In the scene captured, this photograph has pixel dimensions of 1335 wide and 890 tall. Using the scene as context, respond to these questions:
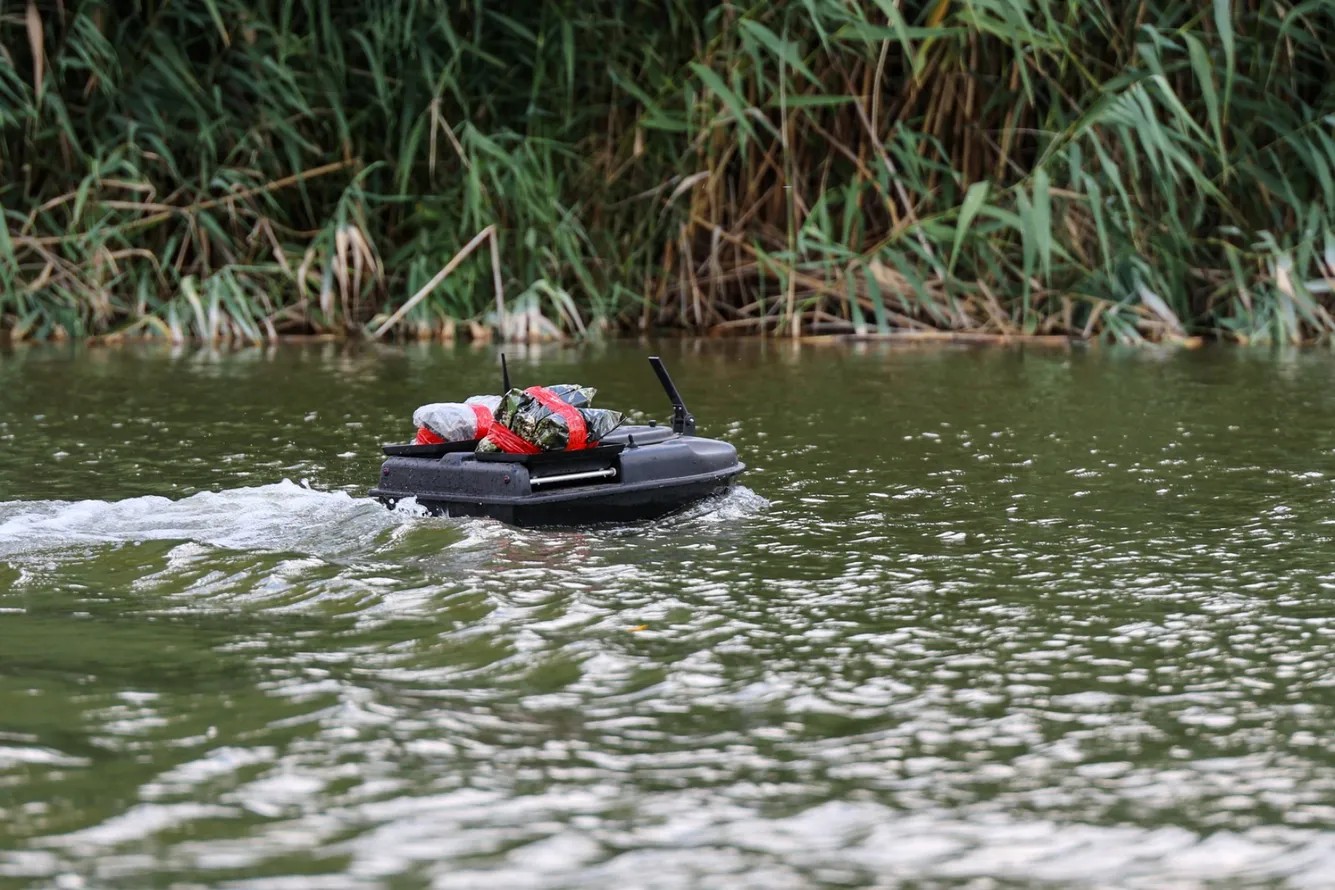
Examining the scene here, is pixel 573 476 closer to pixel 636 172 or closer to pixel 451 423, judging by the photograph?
Result: pixel 451 423

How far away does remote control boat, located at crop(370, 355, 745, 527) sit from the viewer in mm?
7008

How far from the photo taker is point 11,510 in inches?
283

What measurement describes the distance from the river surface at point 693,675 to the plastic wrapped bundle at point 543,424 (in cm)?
37

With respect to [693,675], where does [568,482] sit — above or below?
above

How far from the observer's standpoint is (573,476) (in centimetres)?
711

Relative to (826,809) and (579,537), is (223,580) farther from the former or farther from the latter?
(826,809)

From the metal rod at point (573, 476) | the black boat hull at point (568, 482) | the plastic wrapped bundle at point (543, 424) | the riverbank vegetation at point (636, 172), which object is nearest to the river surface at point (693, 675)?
the black boat hull at point (568, 482)

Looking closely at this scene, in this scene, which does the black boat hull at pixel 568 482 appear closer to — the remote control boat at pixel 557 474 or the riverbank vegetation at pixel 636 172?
the remote control boat at pixel 557 474

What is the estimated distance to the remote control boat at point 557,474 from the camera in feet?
23.0

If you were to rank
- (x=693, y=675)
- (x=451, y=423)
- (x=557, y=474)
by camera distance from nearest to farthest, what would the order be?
(x=693, y=675)
(x=557, y=474)
(x=451, y=423)

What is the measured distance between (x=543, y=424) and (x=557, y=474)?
196 mm

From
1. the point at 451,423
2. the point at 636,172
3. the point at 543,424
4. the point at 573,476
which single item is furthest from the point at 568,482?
the point at 636,172

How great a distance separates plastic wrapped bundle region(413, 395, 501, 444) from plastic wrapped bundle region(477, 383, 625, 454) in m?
0.25

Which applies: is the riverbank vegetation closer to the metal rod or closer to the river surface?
the river surface
